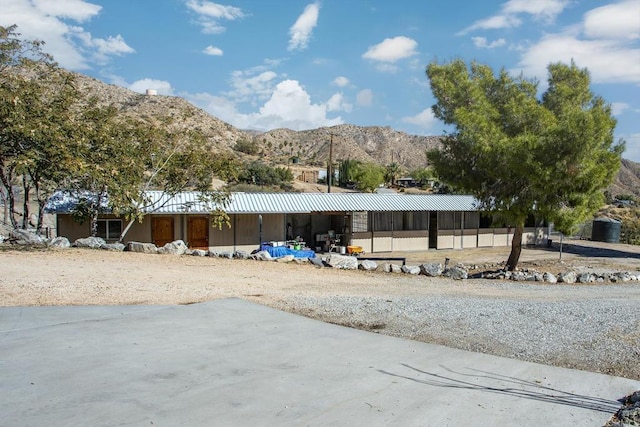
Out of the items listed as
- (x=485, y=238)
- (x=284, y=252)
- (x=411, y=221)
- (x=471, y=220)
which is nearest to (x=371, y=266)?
(x=284, y=252)

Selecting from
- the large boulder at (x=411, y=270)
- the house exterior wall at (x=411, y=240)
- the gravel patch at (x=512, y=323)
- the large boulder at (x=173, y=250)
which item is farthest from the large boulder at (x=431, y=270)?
the house exterior wall at (x=411, y=240)

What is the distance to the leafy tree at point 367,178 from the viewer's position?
206 feet

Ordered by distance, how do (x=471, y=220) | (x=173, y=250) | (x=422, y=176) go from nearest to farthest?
(x=173, y=250) < (x=471, y=220) < (x=422, y=176)

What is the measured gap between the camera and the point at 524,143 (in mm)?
17094

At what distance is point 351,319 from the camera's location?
31.1 feet

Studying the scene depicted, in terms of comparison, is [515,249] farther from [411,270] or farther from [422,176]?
[422,176]

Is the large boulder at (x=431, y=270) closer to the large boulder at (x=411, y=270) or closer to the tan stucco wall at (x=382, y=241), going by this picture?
the large boulder at (x=411, y=270)

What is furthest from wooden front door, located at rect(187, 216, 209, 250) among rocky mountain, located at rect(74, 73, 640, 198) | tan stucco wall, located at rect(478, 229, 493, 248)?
rocky mountain, located at rect(74, 73, 640, 198)

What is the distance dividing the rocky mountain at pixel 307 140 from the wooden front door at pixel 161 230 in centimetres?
3615

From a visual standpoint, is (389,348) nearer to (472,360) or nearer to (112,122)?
(472,360)

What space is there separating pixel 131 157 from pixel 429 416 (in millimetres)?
16925

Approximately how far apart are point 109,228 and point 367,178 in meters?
42.7

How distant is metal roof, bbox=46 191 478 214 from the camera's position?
23.3 m

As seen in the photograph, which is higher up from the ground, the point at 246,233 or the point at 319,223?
the point at 319,223
